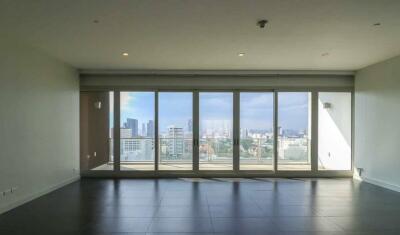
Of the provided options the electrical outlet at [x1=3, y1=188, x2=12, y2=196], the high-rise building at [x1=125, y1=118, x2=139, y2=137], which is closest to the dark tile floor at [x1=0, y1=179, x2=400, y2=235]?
the electrical outlet at [x1=3, y1=188, x2=12, y2=196]

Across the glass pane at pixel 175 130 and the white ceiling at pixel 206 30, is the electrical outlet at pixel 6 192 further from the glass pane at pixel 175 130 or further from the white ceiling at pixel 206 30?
the glass pane at pixel 175 130

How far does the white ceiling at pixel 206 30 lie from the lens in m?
3.86

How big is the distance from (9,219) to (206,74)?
17.6 feet

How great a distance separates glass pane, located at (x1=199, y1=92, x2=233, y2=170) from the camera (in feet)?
27.9

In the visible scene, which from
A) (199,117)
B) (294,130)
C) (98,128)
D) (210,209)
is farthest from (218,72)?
(210,209)

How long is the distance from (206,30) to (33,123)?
3.62 metres

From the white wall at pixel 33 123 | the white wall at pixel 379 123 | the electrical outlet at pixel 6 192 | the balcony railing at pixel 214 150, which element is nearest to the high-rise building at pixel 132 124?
the balcony railing at pixel 214 150

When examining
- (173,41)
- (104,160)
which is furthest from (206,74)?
(104,160)

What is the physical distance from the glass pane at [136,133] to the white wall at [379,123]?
5332 millimetres

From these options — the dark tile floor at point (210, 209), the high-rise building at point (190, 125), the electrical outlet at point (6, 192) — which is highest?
the high-rise building at point (190, 125)

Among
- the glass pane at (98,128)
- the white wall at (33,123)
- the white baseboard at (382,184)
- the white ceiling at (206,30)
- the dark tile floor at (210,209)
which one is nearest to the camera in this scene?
the white ceiling at (206,30)

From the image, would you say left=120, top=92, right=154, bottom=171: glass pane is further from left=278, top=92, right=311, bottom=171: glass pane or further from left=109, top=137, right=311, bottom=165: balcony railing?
left=278, top=92, right=311, bottom=171: glass pane

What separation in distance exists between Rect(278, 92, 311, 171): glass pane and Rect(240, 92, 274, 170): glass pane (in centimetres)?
26

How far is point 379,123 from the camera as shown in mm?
7148
